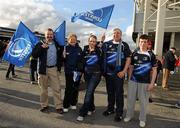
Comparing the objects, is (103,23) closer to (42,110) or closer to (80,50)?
(80,50)

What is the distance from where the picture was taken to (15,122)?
8547 mm

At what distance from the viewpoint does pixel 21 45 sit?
10758 millimetres

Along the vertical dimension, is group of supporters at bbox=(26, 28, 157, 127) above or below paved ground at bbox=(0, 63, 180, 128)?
above

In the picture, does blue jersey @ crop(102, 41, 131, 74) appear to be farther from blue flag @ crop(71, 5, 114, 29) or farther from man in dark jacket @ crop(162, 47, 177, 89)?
man in dark jacket @ crop(162, 47, 177, 89)

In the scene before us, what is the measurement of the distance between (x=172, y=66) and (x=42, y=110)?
8247mm

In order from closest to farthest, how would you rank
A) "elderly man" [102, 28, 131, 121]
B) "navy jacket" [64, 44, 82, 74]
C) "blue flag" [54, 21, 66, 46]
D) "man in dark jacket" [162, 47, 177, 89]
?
"elderly man" [102, 28, 131, 121], "navy jacket" [64, 44, 82, 74], "blue flag" [54, 21, 66, 46], "man in dark jacket" [162, 47, 177, 89]

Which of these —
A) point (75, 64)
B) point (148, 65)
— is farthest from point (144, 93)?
point (75, 64)

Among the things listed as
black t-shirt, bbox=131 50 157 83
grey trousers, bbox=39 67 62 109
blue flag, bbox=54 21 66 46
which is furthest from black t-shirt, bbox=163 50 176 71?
grey trousers, bbox=39 67 62 109

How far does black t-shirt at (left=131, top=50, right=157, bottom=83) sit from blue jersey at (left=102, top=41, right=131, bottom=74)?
0.95 ft

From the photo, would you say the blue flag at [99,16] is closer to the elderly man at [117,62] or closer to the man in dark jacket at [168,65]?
the elderly man at [117,62]

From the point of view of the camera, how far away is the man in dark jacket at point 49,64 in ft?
30.8

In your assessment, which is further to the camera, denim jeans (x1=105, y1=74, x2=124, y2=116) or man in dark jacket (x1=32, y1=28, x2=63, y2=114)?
man in dark jacket (x1=32, y1=28, x2=63, y2=114)

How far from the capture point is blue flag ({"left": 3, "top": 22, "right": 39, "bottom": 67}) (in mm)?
10648

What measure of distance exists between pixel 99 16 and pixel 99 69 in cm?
409
